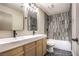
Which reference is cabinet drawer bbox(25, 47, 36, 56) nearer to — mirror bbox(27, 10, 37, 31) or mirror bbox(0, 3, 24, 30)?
mirror bbox(0, 3, 24, 30)

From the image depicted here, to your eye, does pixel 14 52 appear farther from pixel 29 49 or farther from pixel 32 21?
pixel 32 21

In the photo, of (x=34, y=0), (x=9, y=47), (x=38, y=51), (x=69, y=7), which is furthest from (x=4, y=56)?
(x=69, y=7)

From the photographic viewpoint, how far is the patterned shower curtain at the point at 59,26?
5.06 ft

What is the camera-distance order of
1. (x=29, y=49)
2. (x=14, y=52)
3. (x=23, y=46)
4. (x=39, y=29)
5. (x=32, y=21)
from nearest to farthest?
1. (x=14, y=52)
2. (x=23, y=46)
3. (x=29, y=49)
4. (x=39, y=29)
5. (x=32, y=21)

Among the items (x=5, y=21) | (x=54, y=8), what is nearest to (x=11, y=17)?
(x=5, y=21)

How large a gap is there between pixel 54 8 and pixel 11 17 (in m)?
0.88

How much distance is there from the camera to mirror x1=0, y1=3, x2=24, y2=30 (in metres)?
1.46

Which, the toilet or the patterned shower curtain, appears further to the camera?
the toilet

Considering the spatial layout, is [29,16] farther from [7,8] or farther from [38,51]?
[38,51]

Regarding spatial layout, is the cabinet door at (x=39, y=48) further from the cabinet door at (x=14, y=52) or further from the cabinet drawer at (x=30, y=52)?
the cabinet door at (x=14, y=52)

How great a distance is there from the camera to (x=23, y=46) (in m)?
1.32

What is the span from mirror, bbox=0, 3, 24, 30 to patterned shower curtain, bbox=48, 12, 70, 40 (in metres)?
0.75

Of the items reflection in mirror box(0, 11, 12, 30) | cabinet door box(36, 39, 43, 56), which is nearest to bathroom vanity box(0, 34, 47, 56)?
cabinet door box(36, 39, 43, 56)

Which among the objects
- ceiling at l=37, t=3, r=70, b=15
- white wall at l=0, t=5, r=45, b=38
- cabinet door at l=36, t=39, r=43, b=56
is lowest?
cabinet door at l=36, t=39, r=43, b=56
